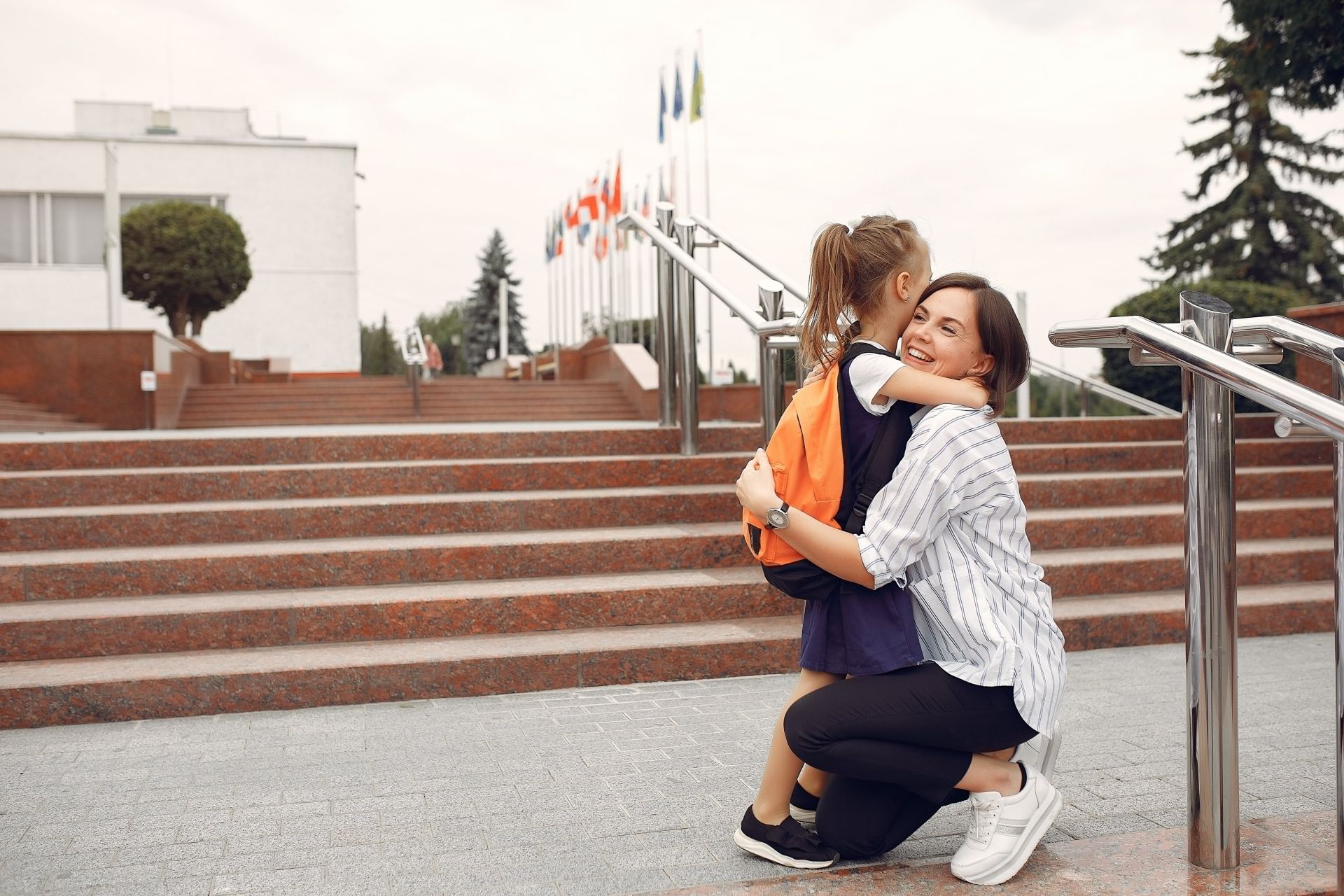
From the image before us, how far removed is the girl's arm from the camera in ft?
7.89

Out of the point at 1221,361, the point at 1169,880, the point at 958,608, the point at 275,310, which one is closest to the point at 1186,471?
the point at 1221,361

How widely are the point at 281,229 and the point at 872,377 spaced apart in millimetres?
27464

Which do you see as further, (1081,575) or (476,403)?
(476,403)

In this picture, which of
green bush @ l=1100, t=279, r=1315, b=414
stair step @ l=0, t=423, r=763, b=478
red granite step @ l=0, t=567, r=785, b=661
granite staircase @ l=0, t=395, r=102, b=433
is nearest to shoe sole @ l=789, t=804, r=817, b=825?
red granite step @ l=0, t=567, r=785, b=661

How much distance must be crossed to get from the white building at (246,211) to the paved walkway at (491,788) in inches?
938

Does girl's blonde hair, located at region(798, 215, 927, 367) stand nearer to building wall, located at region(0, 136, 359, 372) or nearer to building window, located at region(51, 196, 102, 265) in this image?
building window, located at region(51, 196, 102, 265)

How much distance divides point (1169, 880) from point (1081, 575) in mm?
3238

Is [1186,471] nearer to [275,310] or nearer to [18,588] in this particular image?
[18,588]

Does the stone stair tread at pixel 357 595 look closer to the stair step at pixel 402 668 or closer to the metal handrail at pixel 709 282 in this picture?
the stair step at pixel 402 668

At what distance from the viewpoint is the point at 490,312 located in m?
71.4

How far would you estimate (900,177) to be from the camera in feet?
35.2

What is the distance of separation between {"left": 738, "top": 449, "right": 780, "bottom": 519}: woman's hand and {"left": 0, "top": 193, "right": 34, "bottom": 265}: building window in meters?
25.9

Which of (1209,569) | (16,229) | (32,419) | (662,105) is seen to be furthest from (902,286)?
(16,229)

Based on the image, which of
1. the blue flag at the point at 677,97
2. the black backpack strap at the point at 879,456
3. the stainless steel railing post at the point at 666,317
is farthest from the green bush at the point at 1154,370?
the blue flag at the point at 677,97
